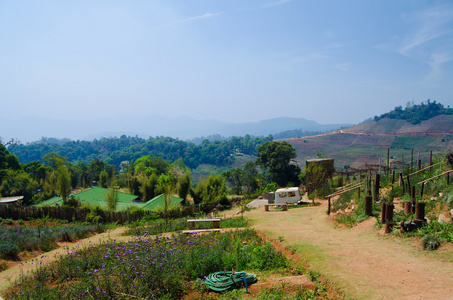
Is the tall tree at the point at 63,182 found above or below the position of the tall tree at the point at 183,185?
above

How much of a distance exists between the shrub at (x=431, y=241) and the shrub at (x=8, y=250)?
11112 millimetres

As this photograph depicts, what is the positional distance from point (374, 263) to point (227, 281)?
296cm

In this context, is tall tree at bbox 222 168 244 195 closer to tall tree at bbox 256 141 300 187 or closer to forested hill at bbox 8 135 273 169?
tall tree at bbox 256 141 300 187

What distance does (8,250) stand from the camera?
8883 mm

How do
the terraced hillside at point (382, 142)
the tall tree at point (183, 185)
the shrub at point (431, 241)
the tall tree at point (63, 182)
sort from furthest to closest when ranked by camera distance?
the terraced hillside at point (382, 142)
the tall tree at point (183, 185)
the tall tree at point (63, 182)
the shrub at point (431, 241)

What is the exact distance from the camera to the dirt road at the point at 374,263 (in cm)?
452

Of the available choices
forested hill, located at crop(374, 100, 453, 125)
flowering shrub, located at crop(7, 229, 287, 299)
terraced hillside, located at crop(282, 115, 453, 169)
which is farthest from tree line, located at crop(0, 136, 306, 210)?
forested hill, located at crop(374, 100, 453, 125)

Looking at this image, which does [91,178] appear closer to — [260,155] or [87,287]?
[260,155]

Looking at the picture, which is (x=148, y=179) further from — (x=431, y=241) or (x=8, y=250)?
(x=431, y=241)

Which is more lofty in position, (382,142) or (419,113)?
(419,113)

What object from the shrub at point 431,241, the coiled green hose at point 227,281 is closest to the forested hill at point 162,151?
the shrub at point 431,241

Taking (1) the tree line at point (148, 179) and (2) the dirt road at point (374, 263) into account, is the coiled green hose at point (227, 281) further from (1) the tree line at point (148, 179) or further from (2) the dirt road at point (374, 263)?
(1) the tree line at point (148, 179)

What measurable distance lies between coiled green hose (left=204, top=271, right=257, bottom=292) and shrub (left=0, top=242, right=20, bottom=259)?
7216 millimetres

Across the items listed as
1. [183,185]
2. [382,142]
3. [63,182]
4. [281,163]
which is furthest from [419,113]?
[63,182]
